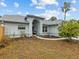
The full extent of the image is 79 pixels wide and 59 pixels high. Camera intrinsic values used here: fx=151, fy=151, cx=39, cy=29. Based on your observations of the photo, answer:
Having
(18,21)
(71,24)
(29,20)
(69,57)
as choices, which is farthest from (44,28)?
(69,57)

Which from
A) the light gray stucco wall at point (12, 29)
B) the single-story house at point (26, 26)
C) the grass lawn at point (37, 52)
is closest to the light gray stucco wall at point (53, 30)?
the single-story house at point (26, 26)

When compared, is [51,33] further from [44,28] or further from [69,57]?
[69,57]

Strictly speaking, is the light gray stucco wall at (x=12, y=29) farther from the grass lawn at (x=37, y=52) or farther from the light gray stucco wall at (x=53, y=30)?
the grass lawn at (x=37, y=52)

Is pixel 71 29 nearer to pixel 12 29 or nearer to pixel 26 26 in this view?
pixel 26 26

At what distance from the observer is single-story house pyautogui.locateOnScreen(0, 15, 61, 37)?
28.5 metres

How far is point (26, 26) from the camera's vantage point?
102 feet

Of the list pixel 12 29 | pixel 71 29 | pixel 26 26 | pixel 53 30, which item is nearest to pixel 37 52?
pixel 71 29

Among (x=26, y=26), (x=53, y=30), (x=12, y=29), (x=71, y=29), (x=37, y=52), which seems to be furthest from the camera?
(x=53, y=30)

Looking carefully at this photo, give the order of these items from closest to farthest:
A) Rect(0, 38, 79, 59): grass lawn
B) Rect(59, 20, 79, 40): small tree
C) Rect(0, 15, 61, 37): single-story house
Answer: Rect(0, 38, 79, 59): grass lawn
Rect(59, 20, 79, 40): small tree
Rect(0, 15, 61, 37): single-story house

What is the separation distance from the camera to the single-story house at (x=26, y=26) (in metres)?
28.5

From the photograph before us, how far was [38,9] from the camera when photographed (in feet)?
157

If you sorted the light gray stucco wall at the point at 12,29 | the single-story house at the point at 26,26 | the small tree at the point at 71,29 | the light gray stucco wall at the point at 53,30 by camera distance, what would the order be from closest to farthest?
the small tree at the point at 71,29, the light gray stucco wall at the point at 12,29, the single-story house at the point at 26,26, the light gray stucco wall at the point at 53,30

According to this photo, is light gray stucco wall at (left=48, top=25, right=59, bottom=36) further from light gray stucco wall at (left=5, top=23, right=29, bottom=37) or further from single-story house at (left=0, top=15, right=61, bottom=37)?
light gray stucco wall at (left=5, top=23, right=29, bottom=37)

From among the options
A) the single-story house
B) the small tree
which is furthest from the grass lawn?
the single-story house
